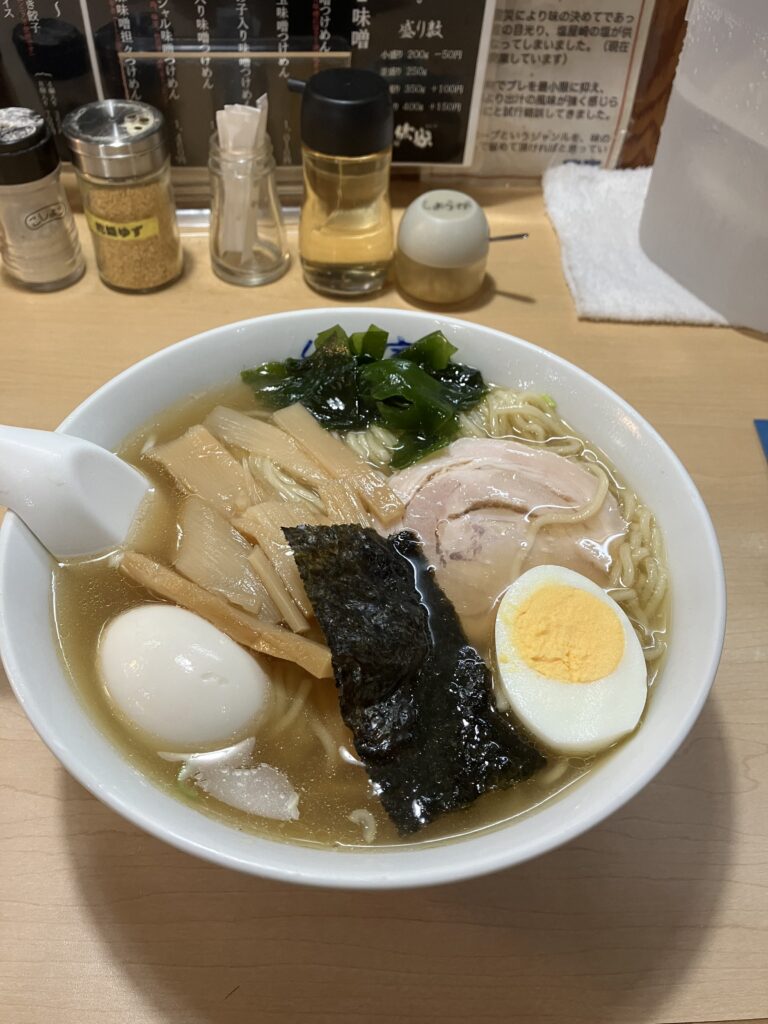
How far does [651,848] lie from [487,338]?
0.92 m

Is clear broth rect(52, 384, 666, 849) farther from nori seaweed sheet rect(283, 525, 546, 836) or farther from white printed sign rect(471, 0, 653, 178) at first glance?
white printed sign rect(471, 0, 653, 178)

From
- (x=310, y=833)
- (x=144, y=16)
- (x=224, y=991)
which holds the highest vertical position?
(x=144, y=16)

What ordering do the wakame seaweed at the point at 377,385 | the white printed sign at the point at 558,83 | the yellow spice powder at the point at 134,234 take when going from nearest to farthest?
the wakame seaweed at the point at 377,385, the yellow spice powder at the point at 134,234, the white printed sign at the point at 558,83

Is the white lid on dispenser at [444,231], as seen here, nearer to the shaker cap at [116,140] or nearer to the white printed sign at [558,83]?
the white printed sign at [558,83]

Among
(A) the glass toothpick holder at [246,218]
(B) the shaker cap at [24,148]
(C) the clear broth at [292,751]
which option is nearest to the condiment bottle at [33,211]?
(B) the shaker cap at [24,148]

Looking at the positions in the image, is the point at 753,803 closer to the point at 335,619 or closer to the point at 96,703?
the point at 335,619

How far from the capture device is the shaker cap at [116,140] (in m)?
1.67

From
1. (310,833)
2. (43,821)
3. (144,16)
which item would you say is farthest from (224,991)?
(144,16)

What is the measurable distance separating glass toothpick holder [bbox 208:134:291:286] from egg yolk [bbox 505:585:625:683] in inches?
49.5

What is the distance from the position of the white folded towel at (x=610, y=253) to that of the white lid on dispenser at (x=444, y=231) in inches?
13.1

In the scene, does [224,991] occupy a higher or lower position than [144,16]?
lower

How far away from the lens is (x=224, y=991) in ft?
3.21

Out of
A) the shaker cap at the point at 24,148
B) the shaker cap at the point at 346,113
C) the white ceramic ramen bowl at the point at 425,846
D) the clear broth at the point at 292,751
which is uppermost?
the shaker cap at the point at 346,113

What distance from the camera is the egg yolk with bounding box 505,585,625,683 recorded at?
1.07 m
